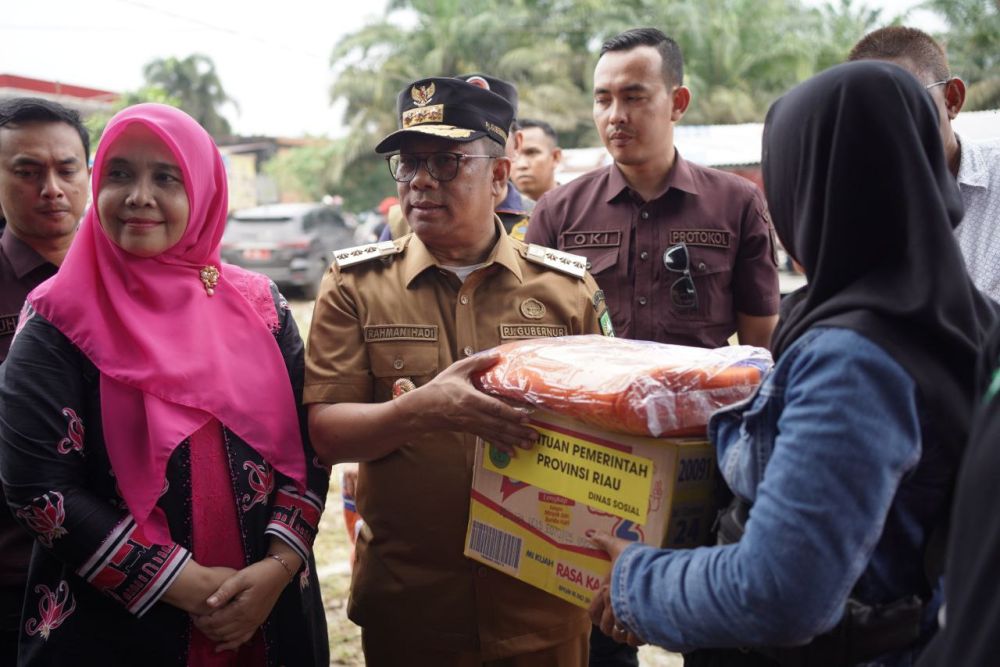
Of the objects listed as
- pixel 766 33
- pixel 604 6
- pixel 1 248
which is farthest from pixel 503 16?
pixel 1 248

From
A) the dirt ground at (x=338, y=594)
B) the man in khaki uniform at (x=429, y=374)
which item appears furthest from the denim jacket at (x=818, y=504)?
the dirt ground at (x=338, y=594)

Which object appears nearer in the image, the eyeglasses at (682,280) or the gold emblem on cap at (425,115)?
the gold emblem on cap at (425,115)

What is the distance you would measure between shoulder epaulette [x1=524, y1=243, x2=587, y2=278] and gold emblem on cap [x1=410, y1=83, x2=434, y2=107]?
1.73ft

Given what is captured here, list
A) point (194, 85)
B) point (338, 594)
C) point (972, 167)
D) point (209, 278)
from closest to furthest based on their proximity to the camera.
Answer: point (209, 278), point (972, 167), point (338, 594), point (194, 85)

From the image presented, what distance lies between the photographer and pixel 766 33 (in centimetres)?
2603

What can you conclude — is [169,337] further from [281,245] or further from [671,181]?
[281,245]

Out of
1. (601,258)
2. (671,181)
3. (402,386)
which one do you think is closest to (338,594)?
(601,258)

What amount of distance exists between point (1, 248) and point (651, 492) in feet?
7.01

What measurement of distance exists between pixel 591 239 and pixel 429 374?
1.31 metres

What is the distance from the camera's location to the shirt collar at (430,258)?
2.27 m

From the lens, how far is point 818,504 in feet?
3.96

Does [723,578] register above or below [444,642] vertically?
above

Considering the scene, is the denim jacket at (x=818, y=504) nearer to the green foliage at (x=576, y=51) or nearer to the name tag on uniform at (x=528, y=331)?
the name tag on uniform at (x=528, y=331)

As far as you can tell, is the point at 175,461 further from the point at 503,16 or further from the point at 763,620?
the point at 503,16
